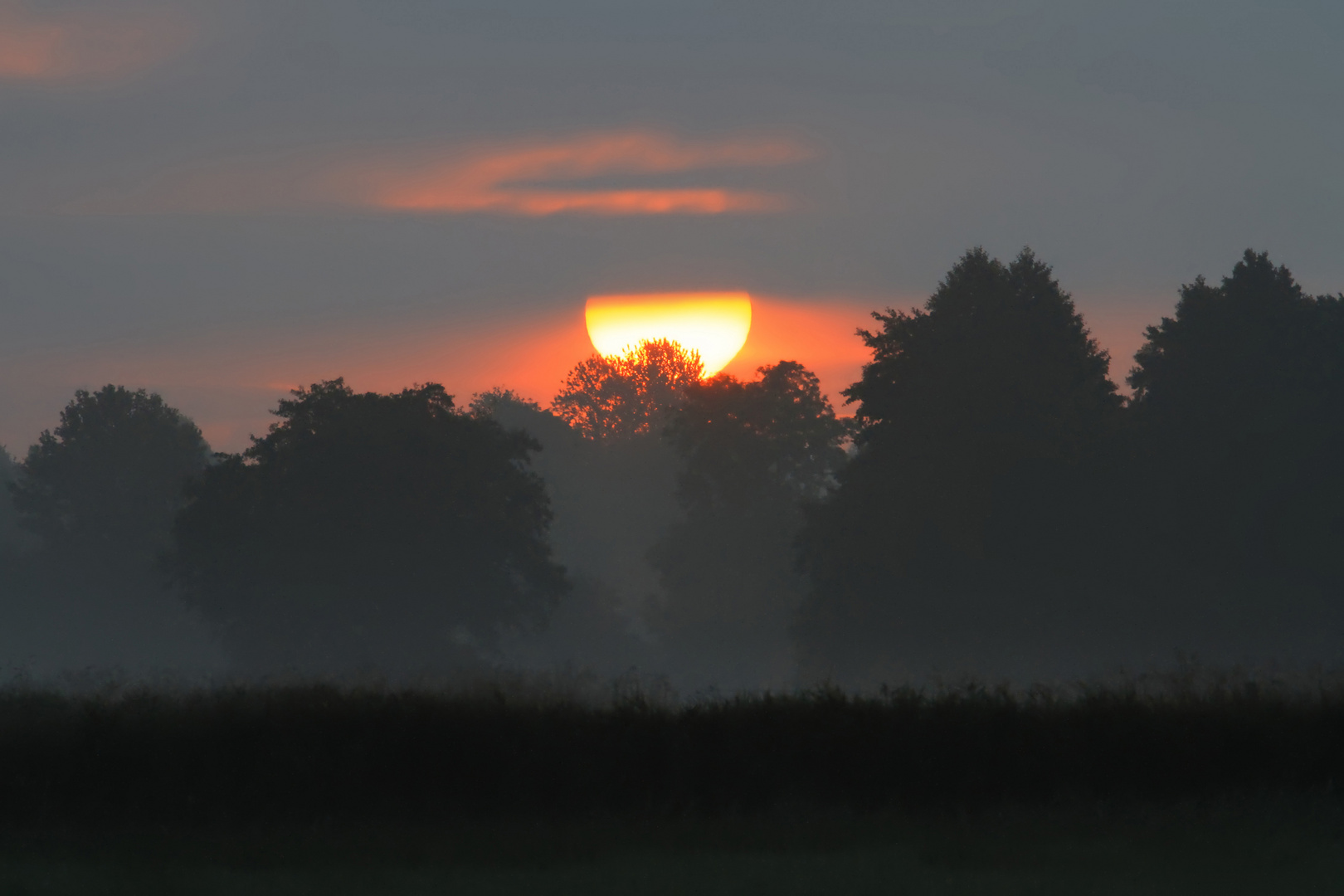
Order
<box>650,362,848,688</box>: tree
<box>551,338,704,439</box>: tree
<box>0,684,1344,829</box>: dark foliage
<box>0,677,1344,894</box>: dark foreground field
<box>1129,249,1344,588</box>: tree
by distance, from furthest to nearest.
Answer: <box>551,338,704,439</box>: tree → <box>650,362,848,688</box>: tree → <box>1129,249,1344,588</box>: tree → <box>0,684,1344,829</box>: dark foliage → <box>0,677,1344,894</box>: dark foreground field

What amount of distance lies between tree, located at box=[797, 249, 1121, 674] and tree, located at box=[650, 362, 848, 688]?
22.4 metres

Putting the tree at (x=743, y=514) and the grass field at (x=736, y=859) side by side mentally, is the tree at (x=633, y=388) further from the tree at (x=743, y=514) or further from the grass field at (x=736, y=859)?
the grass field at (x=736, y=859)

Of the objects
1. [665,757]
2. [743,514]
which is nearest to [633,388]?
[743,514]

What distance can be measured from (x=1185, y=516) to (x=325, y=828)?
45.9 metres

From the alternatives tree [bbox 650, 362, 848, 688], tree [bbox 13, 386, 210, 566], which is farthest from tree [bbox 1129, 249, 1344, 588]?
tree [bbox 13, 386, 210, 566]

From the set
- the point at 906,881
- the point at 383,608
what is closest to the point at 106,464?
the point at 383,608

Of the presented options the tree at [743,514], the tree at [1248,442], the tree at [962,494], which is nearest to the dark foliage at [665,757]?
the tree at [962,494]

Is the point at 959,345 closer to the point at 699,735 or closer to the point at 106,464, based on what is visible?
the point at 699,735

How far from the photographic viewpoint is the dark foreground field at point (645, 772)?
16.4 metres

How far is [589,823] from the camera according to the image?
1700 centimetres

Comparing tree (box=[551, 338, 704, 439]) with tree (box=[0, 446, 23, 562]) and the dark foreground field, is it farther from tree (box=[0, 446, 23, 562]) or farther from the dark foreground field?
the dark foreground field

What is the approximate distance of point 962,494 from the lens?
183 ft

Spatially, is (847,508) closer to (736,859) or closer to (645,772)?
(645,772)

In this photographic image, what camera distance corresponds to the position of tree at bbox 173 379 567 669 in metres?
66.7
